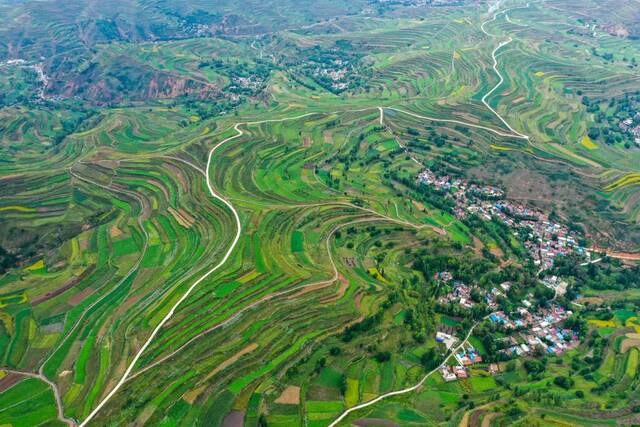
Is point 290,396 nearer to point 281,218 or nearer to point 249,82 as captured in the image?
point 281,218

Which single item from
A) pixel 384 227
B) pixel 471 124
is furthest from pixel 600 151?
pixel 384 227

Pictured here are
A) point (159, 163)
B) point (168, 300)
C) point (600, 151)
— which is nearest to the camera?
point (168, 300)

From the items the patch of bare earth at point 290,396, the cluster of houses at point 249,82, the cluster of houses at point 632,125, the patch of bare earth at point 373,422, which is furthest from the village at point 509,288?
the cluster of houses at point 249,82

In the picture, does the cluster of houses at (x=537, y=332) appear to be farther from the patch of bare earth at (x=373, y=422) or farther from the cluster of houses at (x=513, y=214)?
the patch of bare earth at (x=373, y=422)

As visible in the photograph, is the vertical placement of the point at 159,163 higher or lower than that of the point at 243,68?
lower

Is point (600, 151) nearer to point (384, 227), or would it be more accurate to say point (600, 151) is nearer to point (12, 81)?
point (384, 227)

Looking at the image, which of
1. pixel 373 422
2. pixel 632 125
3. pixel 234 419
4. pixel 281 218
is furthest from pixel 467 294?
pixel 632 125
